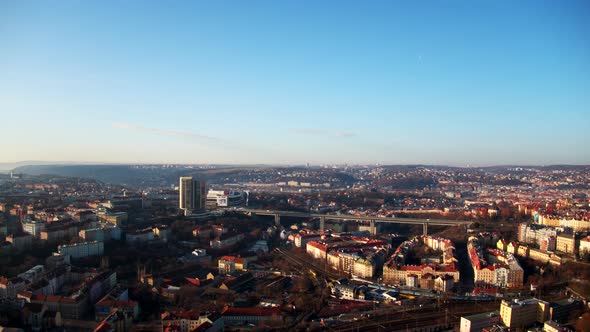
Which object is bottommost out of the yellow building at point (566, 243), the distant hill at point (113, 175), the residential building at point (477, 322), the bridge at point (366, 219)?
the residential building at point (477, 322)

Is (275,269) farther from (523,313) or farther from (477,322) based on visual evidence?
(523,313)

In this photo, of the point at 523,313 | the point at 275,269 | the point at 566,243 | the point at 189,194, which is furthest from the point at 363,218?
the point at 523,313

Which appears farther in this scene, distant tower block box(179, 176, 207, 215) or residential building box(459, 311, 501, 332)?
distant tower block box(179, 176, 207, 215)

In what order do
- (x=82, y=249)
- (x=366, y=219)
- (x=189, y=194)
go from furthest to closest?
(x=189, y=194) → (x=366, y=219) → (x=82, y=249)

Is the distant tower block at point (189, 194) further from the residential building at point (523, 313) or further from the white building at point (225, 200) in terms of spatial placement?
the residential building at point (523, 313)

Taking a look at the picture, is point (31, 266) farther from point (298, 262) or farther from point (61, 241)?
point (298, 262)

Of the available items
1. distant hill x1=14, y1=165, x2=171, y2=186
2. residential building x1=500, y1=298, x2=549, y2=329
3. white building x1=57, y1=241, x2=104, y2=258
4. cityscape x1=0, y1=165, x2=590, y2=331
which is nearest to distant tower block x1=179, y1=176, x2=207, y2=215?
cityscape x1=0, y1=165, x2=590, y2=331

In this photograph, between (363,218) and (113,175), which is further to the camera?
(113,175)

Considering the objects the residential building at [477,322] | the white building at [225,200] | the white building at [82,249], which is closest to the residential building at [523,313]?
the residential building at [477,322]

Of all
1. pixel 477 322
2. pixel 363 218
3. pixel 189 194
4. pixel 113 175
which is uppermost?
pixel 189 194

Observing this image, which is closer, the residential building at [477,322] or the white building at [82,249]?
the residential building at [477,322]

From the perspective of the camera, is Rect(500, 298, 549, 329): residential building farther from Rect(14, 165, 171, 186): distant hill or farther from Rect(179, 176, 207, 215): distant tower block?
Rect(14, 165, 171, 186): distant hill
